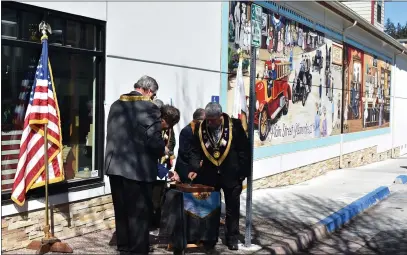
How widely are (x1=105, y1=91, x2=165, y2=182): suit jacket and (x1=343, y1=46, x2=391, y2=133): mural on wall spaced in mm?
15575

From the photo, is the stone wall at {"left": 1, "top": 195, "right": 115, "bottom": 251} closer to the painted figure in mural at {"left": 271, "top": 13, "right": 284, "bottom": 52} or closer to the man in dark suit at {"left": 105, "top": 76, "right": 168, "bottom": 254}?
the man in dark suit at {"left": 105, "top": 76, "right": 168, "bottom": 254}

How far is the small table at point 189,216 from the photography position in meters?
6.48

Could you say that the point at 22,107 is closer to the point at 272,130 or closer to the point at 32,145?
the point at 32,145

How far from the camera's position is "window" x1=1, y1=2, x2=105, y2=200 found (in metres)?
6.76

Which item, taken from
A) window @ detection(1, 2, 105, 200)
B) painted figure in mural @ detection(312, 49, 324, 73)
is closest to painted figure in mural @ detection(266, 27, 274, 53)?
painted figure in mural @ detection(312, 49, 324, 73)

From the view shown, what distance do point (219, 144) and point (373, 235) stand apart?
3.48 metres

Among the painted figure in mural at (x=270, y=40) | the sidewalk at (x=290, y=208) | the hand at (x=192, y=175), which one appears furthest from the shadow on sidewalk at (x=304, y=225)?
the painted figure in mural at (x=270, y=40)

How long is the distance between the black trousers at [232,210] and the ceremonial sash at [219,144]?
0.38 meters

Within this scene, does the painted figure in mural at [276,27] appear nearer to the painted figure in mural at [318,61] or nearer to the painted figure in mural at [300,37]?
the painted figure in mural at [300,37]

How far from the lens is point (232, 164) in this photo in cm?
725

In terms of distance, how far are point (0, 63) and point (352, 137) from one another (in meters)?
17.3

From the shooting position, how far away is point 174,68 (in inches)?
391

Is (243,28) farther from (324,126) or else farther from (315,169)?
(324,126)

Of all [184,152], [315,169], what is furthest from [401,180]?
[184,152]
